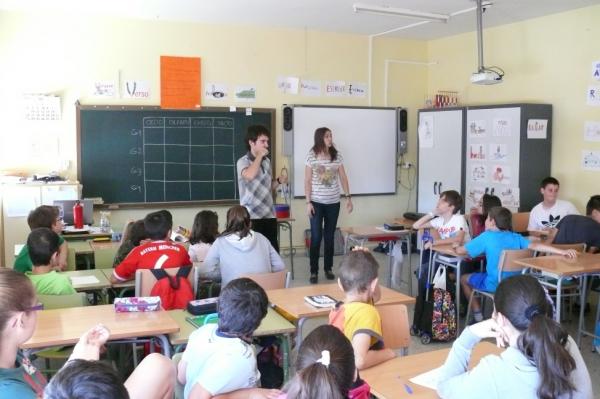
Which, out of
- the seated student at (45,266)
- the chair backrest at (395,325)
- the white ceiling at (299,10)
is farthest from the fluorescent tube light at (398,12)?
the chair backrest at (395,325)

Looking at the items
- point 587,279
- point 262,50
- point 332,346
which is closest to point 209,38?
point 262,50

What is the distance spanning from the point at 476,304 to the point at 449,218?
0.75 metres

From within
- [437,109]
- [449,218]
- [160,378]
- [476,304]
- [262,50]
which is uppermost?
[262,50]

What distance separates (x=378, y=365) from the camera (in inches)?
92.6

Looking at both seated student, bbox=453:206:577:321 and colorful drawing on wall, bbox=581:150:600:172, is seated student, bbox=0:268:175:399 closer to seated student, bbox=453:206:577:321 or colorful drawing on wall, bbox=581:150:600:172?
seated student, bbox=453:206:577:321

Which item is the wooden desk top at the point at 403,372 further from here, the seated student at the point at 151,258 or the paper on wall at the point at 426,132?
A: the paper on wall at the point at 426,132

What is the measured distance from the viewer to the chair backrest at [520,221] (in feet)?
20.2

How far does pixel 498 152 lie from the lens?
6750 millimetres

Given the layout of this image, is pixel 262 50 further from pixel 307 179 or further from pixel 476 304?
pixel 476 304

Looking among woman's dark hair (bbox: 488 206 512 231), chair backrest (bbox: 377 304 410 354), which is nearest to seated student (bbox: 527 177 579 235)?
woman's dark hair (bbox: 488 206 512 231)

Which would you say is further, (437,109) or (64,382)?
(437,109)

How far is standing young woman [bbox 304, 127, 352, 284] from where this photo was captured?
635 centimetres

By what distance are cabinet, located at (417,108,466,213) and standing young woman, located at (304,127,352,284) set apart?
5.81ft

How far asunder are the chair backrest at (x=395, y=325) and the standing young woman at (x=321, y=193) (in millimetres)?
3566
